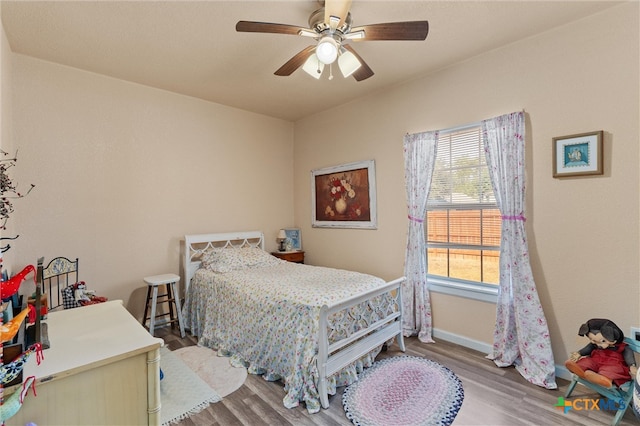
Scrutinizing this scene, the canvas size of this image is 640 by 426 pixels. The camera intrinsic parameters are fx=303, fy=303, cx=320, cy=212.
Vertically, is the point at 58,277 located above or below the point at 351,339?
above

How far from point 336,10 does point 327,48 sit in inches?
9.1

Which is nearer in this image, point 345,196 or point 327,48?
point 327,48

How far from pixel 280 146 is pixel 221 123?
3.34ft

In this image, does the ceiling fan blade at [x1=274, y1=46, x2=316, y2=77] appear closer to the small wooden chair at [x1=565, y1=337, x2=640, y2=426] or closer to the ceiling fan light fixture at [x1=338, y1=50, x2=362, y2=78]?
the ceiling fan light fixture at [x1=338, y1=50, x2=362, y2=78]

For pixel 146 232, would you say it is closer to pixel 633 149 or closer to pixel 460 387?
pixel 460 387

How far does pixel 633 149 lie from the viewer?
2164mm

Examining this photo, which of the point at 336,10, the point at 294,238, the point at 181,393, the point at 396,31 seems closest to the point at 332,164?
the point at 294,238

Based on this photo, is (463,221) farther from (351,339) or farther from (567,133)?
(351,339)

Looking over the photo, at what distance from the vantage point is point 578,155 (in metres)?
2.38

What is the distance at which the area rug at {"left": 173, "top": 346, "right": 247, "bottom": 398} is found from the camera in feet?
7.98

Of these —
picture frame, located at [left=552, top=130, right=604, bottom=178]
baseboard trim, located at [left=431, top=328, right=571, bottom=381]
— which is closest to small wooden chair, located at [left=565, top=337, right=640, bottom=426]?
baseboard trim, located at [left=431, top=328, right=571, bottom=381]

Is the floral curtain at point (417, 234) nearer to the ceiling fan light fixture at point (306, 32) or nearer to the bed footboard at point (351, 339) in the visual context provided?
the bed footboard at point (351, 339)

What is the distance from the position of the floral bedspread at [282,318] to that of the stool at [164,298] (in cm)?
21

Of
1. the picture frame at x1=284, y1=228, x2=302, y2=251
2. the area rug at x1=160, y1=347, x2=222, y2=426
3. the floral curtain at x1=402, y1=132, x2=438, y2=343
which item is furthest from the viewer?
the picture frame at x1=284, y1=228, x2=302, y2=251
